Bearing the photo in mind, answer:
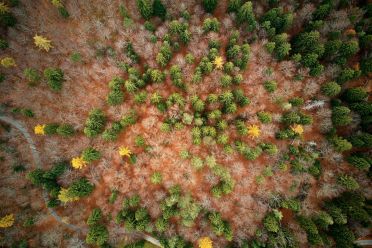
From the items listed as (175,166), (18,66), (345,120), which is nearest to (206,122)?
(175,166)

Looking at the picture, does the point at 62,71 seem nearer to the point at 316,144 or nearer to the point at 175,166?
the point at 175,166

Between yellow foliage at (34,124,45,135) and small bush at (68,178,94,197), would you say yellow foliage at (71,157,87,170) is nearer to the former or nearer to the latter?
small bush at (68,178,94,197)

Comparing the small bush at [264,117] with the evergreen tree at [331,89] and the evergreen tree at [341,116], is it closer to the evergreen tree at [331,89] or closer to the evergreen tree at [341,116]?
the evergreen tree at [331,89]

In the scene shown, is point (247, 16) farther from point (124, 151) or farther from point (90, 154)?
point (90, 154)

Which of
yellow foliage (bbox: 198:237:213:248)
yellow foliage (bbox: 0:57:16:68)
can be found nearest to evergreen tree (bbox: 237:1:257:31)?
yellow foliage (bbox: 198:237:213:248)

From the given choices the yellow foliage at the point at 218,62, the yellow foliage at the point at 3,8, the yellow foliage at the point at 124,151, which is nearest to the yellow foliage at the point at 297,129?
the yellow foliage at the point at 218,62

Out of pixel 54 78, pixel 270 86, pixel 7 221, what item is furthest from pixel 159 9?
pixel 7 221
